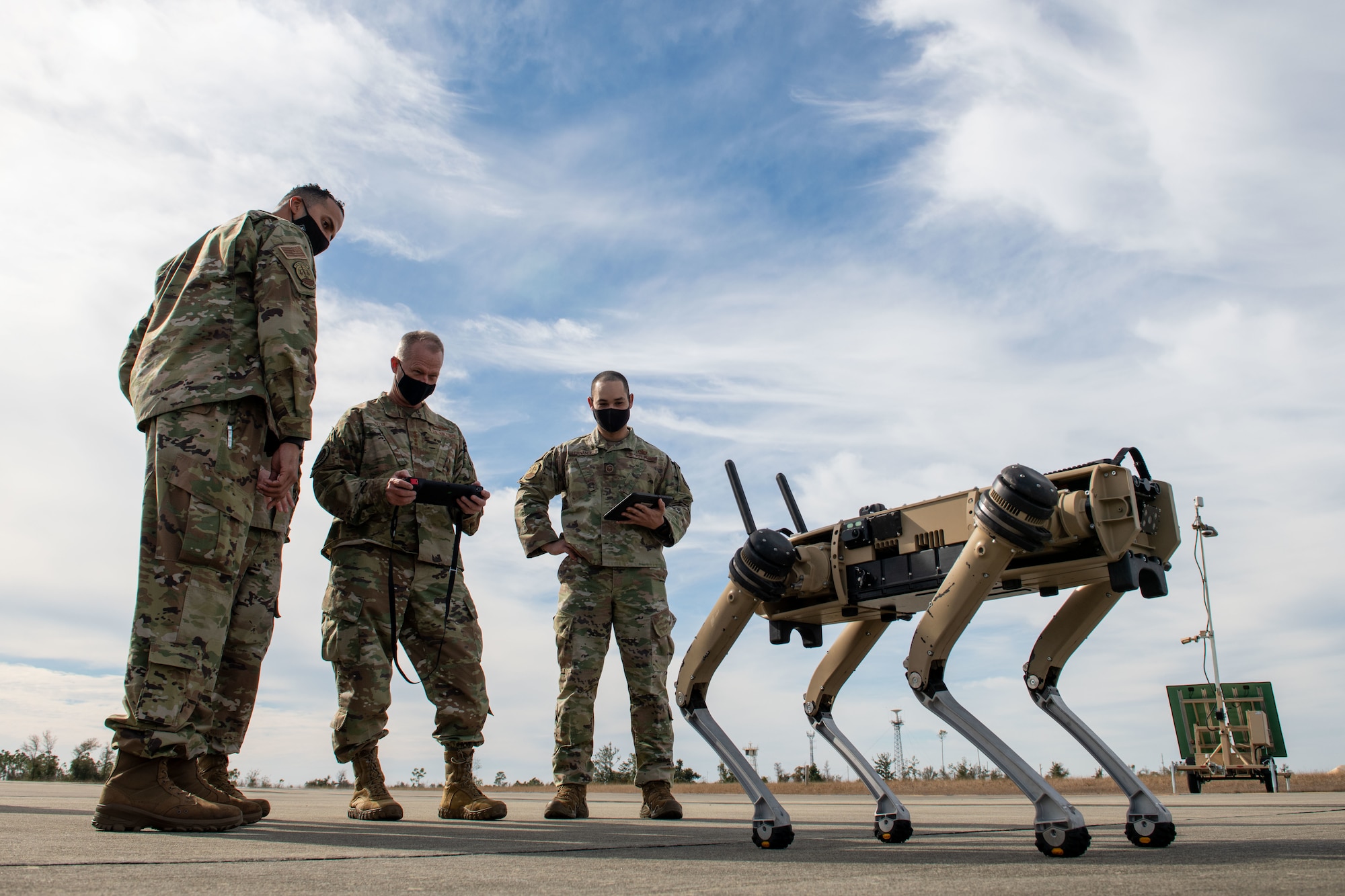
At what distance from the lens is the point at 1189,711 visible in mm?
13070

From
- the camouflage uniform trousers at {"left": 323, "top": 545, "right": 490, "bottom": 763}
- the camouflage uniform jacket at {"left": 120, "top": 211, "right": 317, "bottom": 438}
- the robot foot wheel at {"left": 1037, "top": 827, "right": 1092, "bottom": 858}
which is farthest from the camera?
the camouflage uniform trousers at {"left": 323, "top": 545, "right": 490, "bottom": 763}

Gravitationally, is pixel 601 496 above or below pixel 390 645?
above

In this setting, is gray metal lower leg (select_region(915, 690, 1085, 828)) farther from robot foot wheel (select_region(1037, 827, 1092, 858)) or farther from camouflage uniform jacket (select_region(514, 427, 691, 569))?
camouflage uniform jacket (select_region(514, 427, 691, 569))

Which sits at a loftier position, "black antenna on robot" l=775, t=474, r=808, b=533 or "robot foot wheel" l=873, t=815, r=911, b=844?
"black antenna on robot" l=775, t=474, r=808, b=533

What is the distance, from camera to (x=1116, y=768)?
9.31ft

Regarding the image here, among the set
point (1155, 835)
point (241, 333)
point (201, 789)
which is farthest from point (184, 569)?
point (1155, 835)

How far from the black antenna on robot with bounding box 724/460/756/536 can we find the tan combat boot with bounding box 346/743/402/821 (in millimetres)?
2123

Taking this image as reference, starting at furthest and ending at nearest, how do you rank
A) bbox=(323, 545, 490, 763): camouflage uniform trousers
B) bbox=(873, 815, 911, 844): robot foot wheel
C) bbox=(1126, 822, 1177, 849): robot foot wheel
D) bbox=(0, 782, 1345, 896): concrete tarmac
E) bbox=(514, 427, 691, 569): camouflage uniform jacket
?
bbox=(514, 427, 691, 569): camouflage uniform jacket
bbox=(323, 545, 490, 763): camouflage uniform trousers
bbox=(873, 815, 911, 844): robot foot wheel
bbox=(1126, 822, 1177, 849): robot foot wheel
bbox=(0, 782, 1345, 896): concrete tarmac

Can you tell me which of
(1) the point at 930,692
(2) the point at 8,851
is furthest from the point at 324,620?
(1) the point at 930,692

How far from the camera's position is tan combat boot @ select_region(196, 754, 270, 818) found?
407 centimetres

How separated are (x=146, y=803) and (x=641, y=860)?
71.2 inches

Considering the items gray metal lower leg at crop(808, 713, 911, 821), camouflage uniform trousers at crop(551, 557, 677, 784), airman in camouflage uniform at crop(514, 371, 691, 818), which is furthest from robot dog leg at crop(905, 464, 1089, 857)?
camouflage uniform trousers at crop(551, 557, 677, 784)

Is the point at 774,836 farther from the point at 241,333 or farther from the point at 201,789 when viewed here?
the point at 241,333

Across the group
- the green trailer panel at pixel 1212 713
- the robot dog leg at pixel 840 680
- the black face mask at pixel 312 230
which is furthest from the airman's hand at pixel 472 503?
the green trailer panel at pixel 1212 713
